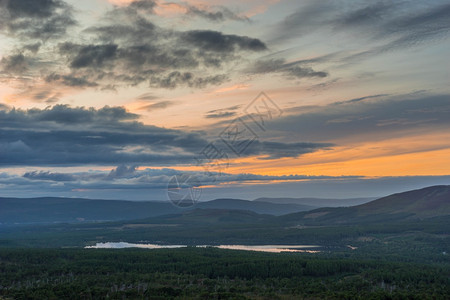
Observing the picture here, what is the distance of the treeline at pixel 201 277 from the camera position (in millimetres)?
96688

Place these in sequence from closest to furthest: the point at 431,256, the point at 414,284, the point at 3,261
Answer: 1. the point at 414,284
2. the point at 3,261
3. the point at 431,256

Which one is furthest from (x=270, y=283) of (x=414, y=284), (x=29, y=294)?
→ (x=29, y=294)

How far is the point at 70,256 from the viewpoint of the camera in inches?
6816

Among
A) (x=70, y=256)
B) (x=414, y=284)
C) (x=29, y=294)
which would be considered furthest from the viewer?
(x=70, y=256)

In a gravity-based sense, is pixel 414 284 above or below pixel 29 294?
below

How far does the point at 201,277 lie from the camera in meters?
133

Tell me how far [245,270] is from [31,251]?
9096cm

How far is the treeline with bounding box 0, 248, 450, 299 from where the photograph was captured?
96.7m

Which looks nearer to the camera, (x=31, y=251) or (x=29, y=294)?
(x=29, y=294)

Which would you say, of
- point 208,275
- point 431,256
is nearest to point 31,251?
point 208,275

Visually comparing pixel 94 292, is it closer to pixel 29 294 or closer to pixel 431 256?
pixel 29 294

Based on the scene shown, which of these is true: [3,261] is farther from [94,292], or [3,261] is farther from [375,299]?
[375,299]

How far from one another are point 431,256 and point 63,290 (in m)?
160

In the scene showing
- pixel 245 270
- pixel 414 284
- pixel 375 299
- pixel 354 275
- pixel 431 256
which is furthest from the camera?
pixel 431 256
